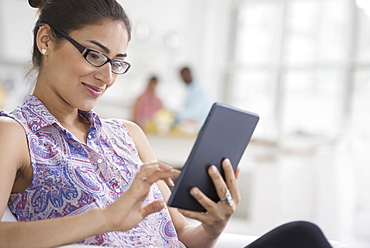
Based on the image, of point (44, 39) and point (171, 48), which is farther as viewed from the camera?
point (171, 48)

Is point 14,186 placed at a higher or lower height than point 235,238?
higher

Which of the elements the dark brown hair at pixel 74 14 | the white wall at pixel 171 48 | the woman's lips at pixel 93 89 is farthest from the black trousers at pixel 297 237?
the white wall at pixel 171 48

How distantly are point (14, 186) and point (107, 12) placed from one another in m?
0.50

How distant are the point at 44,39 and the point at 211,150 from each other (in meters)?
0.55

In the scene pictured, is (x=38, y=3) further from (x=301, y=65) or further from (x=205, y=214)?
(x=301, y=65)

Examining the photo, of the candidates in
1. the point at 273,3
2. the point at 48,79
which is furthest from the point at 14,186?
the point at 273,3

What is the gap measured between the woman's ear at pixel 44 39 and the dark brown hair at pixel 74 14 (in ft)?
0.06

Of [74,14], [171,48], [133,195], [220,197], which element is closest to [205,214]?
[220,197]

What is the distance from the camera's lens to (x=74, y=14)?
1.36m

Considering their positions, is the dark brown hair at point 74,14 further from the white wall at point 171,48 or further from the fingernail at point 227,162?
the white wall at point 171,48

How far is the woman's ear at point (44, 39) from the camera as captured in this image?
139cm

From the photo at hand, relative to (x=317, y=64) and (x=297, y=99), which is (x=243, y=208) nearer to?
(x=297, y=99)

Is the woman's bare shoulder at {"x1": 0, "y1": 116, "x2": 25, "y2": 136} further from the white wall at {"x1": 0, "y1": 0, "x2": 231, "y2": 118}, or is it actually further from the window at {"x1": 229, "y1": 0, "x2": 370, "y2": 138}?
the white wall at {"x1": 0, "y1": 0, "x2": 231, "y2": 118}

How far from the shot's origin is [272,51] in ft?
21.7
